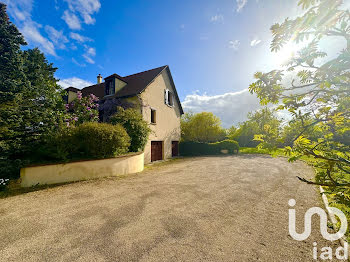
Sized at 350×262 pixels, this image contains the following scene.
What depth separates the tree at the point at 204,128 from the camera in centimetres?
2288

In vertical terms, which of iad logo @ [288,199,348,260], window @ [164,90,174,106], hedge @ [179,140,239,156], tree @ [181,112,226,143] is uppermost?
window @ [164,90,174,106]

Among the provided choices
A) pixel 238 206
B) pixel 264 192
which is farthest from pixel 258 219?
pixel 264 192

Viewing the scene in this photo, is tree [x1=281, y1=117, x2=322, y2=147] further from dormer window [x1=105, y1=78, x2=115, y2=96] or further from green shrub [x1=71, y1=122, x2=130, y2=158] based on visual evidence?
dormer window [x1=105, y1=78, x2=115, y2=96]

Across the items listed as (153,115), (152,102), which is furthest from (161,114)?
(152,102)

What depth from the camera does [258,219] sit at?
3439 millimetres

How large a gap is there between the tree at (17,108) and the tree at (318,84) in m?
8.14

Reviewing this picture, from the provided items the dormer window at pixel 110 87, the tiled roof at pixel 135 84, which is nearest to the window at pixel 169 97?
the tiled roof at pixel 135 84

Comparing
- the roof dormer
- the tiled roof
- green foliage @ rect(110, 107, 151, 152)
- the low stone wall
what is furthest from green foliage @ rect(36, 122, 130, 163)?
the roof dormer

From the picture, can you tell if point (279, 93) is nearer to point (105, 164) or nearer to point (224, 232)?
point (224, 232)

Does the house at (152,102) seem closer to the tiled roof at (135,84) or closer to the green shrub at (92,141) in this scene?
the tiled roof at (135,84)

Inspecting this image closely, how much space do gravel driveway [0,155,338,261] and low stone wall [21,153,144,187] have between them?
754 mm

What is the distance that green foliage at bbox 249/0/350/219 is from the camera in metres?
1.50

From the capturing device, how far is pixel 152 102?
517 inches

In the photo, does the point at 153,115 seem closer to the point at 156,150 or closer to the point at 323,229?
the point at 156,150
